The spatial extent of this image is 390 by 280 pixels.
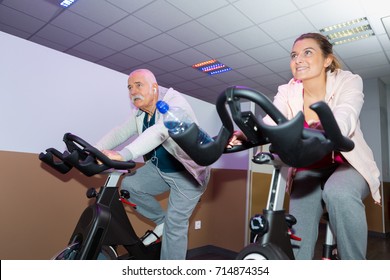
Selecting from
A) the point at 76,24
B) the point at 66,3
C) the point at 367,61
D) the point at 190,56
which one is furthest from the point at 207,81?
the point at 66,3

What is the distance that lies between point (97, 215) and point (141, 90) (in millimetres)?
771

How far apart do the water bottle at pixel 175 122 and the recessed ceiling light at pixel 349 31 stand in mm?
4027

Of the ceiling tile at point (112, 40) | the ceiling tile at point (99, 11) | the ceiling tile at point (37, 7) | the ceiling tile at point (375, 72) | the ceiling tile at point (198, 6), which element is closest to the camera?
the ceiling tile at point (198, 6)

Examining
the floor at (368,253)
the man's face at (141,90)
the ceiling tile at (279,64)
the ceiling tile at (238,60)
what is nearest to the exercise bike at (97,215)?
the man's face at (141,90)

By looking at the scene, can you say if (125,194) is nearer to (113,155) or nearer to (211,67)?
(113,155)

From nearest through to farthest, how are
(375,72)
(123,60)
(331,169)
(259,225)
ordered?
(259,225) < (331,169) < (375,72) < (123,60)

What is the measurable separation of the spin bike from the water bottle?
0.02m

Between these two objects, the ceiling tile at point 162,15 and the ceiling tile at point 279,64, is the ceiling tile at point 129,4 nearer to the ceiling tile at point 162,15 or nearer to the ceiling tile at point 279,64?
the ceiling tile at point 162,15

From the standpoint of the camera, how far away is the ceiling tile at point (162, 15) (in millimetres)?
3727

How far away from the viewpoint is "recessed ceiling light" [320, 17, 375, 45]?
3891 millimetres

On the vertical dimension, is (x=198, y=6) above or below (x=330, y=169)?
above

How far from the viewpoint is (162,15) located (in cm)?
395

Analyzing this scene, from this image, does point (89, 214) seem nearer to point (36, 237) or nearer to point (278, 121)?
point (36, 237)

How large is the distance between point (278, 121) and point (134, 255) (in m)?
1.27
